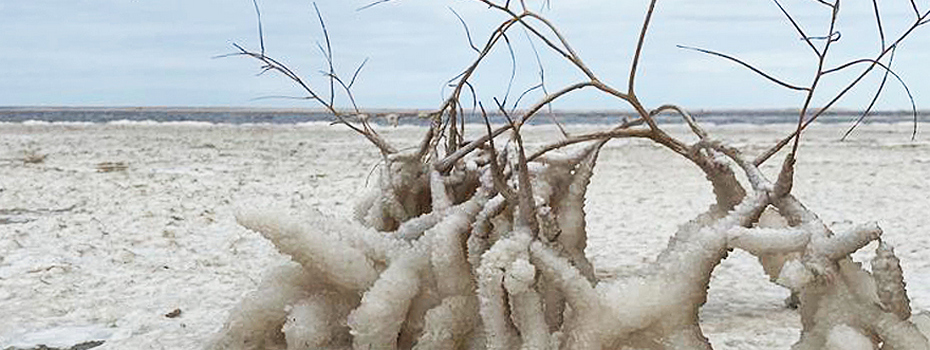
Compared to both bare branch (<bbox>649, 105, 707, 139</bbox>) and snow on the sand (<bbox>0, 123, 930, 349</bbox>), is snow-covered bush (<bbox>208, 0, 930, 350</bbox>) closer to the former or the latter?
bare branch (<bbox>649, 105, 707, 139</bbox>)

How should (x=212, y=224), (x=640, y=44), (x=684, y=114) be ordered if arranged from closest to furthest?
(x=640, y=44)
(x=684, y=114)
(x=212, y=224)

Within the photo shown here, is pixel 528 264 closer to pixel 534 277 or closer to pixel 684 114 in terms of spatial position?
pixel 534 277

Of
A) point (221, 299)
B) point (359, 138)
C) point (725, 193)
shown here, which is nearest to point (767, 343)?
point (725, 193)

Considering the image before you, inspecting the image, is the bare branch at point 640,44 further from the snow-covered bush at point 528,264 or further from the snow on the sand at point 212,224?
the snow on the sand at point 212,224

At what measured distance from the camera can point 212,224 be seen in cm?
616

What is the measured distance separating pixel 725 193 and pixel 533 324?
71 centimetres

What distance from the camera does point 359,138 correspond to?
17.2 meters

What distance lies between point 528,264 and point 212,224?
13.6 feet

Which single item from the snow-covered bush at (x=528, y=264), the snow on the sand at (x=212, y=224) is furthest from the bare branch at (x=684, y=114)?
the snow on the sand at (x=212, y=224)

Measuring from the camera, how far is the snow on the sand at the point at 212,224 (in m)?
3.73

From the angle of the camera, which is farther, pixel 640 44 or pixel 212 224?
pixel 212 224

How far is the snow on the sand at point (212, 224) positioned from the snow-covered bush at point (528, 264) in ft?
1.10

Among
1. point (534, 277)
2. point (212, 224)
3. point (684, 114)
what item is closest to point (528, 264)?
point (534, 277)

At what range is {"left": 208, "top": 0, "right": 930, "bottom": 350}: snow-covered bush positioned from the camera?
2.24 m
